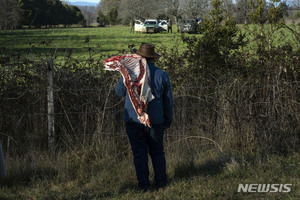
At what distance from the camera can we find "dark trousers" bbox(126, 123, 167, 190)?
4.84 meters

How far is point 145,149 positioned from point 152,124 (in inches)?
13.3

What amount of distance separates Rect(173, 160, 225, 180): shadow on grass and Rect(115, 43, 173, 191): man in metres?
0.62

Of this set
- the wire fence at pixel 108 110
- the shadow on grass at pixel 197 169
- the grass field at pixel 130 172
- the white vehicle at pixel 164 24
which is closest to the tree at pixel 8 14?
the grass field at pixel 130 172

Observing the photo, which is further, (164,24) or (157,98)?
(164,24)

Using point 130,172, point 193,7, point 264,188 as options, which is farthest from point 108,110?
point 193,7

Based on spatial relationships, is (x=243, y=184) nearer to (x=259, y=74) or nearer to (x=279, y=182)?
(x=279, y=182)

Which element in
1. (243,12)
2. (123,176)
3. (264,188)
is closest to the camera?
(264,188)

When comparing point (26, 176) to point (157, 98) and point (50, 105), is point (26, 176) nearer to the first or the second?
point (50, 105)

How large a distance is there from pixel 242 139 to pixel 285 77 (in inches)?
64.1

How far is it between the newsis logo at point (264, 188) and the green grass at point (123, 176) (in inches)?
3.7

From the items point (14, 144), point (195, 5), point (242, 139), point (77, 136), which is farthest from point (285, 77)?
point (195, 5)

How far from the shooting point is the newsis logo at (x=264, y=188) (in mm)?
4895

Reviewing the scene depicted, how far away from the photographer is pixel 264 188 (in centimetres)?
497

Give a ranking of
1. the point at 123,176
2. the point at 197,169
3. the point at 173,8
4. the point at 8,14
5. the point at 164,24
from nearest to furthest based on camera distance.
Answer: the point at 123,176, the point at 197,169, the point at 8,14, the point at 164,24, the point at 173,8
